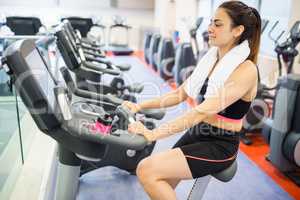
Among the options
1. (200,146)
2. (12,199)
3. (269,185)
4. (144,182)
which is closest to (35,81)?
(144,182)

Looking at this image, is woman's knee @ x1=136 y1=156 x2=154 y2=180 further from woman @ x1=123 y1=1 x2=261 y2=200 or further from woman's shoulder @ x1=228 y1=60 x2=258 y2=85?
woman's shoulder @ x1=228 y1=60 x2=258 y2=85

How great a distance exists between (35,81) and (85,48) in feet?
9.69

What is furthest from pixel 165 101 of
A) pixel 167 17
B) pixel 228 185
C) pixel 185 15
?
pixel 167 17

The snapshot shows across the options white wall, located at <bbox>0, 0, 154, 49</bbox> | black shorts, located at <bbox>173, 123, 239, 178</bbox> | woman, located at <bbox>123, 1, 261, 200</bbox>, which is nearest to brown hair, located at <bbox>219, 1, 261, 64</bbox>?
woman, located at <bbox>123, 1, 261, 200</bbox>

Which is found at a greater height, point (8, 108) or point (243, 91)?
point (243, 91)

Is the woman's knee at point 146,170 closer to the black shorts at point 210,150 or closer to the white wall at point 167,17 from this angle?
the black shorts at point 210,150

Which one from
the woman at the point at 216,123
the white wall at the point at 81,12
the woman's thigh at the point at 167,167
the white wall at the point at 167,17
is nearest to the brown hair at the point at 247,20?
the woman at the point at 216,123

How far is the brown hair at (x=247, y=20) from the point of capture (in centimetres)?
161

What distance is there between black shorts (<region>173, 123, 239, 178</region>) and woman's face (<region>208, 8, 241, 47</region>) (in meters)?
0.46

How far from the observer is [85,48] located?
400 centimetres

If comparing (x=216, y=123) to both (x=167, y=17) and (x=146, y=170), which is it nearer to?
(x=146, y=170)

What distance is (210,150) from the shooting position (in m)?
1.63

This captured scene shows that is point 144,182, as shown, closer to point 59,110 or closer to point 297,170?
point 59,110

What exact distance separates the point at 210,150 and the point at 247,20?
0.68 metres
